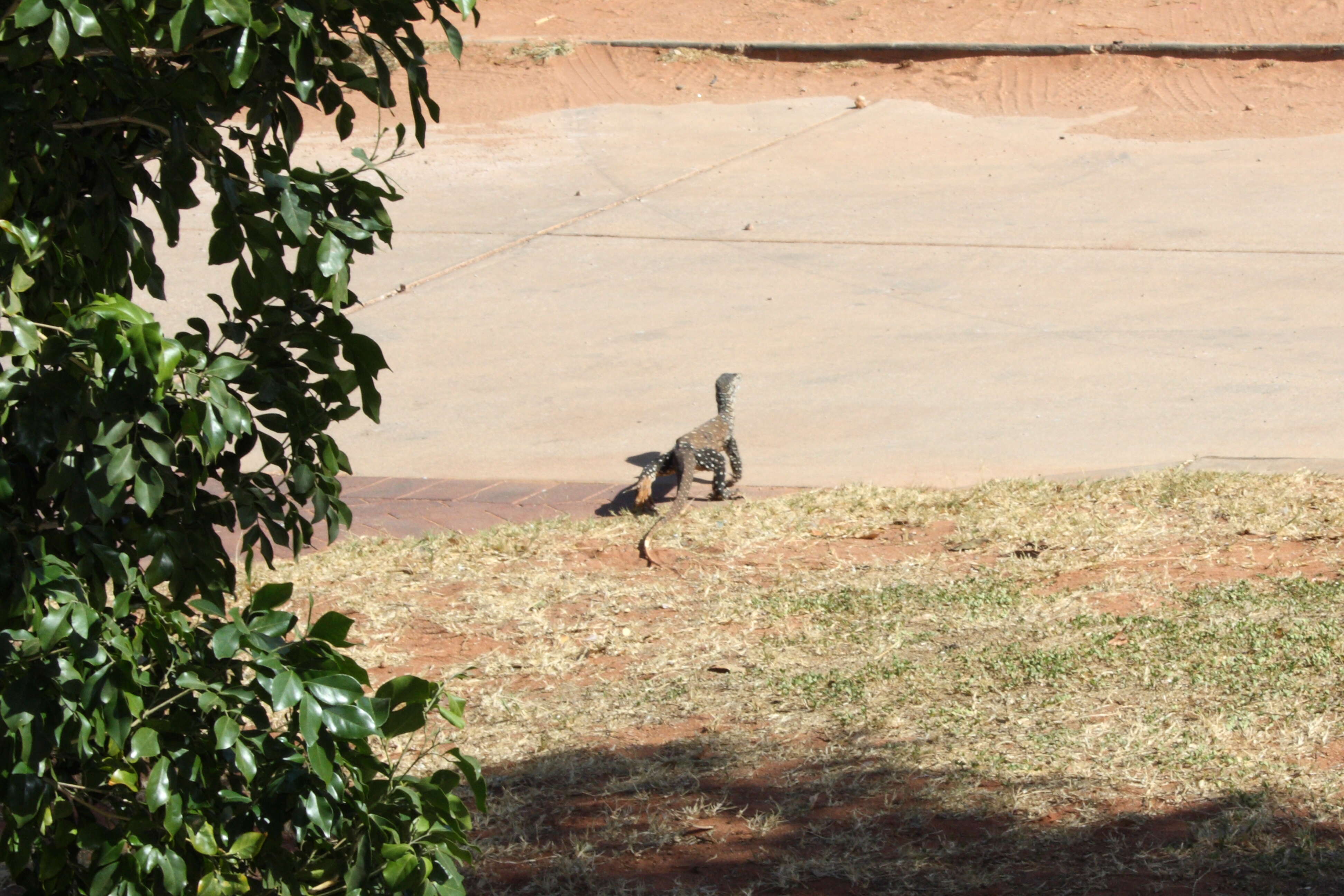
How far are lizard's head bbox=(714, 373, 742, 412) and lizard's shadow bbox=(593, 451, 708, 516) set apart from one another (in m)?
0.43

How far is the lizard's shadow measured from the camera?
7.05 metres

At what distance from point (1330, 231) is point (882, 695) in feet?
26.6

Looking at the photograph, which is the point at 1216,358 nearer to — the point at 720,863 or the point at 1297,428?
the point at 1297,428

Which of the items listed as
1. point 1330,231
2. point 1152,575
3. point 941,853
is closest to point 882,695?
point 941,853

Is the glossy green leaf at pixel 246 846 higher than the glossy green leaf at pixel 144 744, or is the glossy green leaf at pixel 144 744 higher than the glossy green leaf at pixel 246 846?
the glossy green leaf at pixel 144 744

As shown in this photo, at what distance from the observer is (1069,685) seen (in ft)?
15.4

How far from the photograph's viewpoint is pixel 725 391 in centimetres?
740

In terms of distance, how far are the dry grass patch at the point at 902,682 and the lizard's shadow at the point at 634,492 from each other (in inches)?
11.3

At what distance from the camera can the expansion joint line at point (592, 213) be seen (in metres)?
11.0

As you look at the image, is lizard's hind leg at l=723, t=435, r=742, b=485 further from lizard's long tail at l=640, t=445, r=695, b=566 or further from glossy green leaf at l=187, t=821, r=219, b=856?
glossy green leaf at l=187, t=821, r=219, b=856

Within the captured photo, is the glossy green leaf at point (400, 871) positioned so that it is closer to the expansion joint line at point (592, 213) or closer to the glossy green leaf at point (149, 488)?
the glossy green leaf at point (149, 488)

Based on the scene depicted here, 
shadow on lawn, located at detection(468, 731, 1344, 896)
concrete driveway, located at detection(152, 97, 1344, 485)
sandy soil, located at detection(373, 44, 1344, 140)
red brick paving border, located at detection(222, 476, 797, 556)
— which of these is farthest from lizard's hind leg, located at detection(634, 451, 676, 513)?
sandy soil, located at detection(373, 44, 1344, 140)

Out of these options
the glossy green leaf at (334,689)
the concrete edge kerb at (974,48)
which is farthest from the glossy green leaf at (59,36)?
the concrete edge kerb at (974,48)

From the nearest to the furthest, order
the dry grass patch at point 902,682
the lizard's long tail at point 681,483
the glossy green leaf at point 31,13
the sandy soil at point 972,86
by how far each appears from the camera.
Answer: the glossy green leaf at point 31,13, the dry grass patch at point 902,682, the lizard's long tail at point 681,483, the sandy soil at point 972,86
